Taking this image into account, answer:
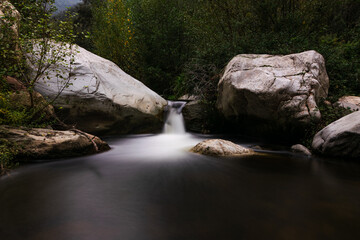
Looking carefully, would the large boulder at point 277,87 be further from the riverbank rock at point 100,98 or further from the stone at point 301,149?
the riverbank rock at point 100,98

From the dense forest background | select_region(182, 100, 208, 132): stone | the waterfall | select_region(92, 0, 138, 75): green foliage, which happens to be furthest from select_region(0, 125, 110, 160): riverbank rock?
select_region(92, 0, 138, 75): green foliage

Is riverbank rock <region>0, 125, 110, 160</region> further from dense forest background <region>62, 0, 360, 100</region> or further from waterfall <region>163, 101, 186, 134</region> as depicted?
waterfall <region>163, 101, 186, 134</region>

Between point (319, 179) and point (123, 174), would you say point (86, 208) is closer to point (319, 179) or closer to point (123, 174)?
point (123, 174)

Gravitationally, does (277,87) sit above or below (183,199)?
above

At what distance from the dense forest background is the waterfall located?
39.9 inches

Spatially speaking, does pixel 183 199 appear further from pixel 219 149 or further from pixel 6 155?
pixel 6 155

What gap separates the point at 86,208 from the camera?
2689 millimetres

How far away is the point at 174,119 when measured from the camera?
8.49 metres

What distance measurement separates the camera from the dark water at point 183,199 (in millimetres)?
2158

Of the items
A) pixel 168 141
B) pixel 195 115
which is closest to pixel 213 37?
pixel 195 115

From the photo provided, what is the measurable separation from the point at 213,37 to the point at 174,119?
15.6 ft

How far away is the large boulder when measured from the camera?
5.51 m

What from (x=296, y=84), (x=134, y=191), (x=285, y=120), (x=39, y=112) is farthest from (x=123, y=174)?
(x=296, y=84)

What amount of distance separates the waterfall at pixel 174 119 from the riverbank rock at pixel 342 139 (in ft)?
14.9
